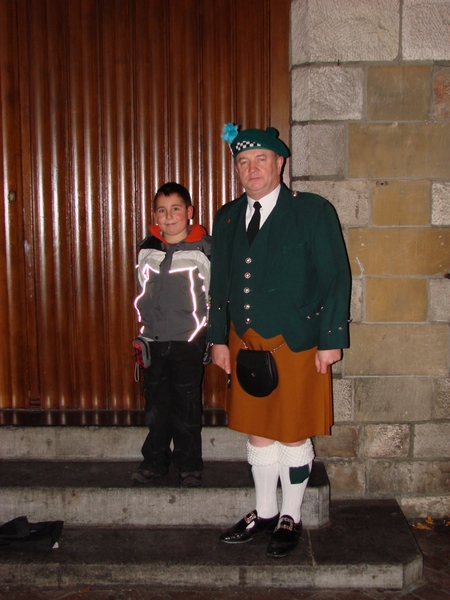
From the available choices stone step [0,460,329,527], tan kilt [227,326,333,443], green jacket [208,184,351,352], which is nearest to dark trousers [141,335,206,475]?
stone step [0,460,329,527]

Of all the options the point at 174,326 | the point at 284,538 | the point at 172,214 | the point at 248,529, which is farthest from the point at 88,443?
the point at 172,214

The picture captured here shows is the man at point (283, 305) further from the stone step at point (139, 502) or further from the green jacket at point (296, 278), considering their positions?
the stone step at point (139, 502)

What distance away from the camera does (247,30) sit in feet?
11.5

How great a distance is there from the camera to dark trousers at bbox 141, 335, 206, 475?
3127mm

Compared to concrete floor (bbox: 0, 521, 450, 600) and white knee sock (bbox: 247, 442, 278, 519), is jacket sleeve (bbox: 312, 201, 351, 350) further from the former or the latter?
concrete floor (bbox: 0, 521, 450, 600)

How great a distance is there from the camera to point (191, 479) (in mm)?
3160

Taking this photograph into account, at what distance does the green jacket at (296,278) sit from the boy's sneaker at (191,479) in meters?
0.97

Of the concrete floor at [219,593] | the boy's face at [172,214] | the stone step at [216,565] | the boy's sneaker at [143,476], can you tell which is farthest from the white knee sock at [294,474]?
the boy's face at [172,214]

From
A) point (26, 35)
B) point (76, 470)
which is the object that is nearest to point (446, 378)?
point (76, 470)

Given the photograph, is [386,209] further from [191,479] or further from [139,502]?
[139,502]

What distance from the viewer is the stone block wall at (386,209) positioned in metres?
3.14

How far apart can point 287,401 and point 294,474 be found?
1.34ft

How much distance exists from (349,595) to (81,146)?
3053 mm

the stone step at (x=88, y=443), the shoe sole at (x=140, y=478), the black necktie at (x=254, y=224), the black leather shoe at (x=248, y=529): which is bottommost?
the black leather shoe at (x=248, y=529)
